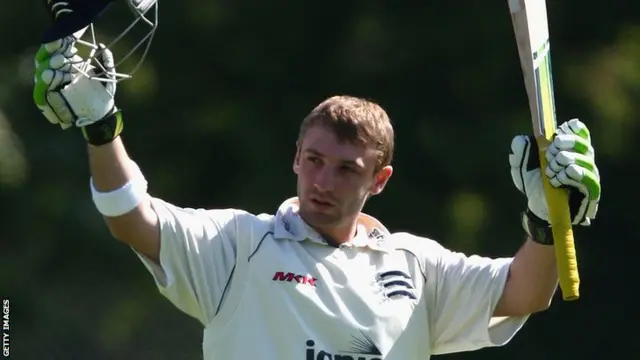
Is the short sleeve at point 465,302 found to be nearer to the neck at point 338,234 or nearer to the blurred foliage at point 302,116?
the neck at point 338,234

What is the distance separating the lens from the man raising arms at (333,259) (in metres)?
4.30

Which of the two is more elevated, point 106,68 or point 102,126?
point 106,68

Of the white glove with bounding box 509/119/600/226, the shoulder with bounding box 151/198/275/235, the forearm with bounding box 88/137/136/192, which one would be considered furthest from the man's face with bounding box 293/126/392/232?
the forearm with bounding box 88/137/136/192

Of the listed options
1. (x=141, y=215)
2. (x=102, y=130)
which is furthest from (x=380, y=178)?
(x=102, y=130)

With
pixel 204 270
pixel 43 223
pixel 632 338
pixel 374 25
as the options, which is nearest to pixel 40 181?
pixel 43 223

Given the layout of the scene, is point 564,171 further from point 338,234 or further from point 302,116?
point 302,116

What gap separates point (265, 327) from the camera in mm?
4371

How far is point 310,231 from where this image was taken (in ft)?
14.8

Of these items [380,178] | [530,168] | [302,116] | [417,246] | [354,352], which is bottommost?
[302,116]

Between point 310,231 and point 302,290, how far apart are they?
18 cm

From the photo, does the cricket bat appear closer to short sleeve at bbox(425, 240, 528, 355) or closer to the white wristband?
short sleeve at bbox(425, 240, 528, 355)

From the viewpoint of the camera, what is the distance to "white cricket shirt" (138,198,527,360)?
14.3 feet

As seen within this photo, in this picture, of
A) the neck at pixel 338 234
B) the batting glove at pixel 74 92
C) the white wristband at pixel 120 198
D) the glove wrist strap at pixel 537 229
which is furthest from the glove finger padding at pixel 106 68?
the glove wrist strap at pixel 537 229

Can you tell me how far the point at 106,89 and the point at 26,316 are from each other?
5313mm
